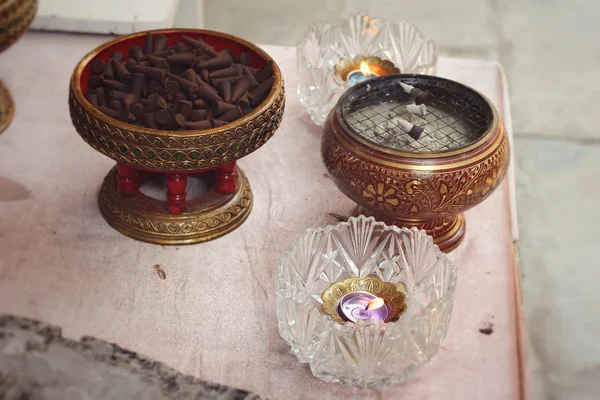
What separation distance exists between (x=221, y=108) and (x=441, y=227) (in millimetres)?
260

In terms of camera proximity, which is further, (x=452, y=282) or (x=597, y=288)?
(x=597, y=288)

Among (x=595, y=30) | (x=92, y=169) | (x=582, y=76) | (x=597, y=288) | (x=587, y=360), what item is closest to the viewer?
(x=92, y=169)

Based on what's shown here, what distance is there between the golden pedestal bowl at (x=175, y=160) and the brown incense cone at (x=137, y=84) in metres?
0.05

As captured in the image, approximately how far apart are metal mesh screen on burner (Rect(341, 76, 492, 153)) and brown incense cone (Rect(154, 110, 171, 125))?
17 centimetres

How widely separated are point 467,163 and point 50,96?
1.99 ft

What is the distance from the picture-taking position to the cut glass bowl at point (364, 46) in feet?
3.18

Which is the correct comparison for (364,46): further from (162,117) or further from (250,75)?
(162,117)

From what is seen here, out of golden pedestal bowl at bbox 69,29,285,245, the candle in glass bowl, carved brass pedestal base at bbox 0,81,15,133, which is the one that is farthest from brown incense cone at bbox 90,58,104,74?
the candle in glass bowl

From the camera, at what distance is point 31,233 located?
0.78 metres

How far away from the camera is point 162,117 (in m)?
0.70

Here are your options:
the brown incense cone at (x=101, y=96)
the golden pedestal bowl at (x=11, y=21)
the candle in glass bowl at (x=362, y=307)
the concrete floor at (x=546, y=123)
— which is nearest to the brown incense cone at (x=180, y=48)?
the brown incense cone at (x=101, y=96)

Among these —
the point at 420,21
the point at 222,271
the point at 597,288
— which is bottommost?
the point at 222,271

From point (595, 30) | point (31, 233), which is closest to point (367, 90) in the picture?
point (31, 233)

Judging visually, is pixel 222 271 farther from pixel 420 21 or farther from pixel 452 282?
pixel 420 21
